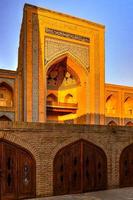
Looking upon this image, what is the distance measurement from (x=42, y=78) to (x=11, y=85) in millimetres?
2142

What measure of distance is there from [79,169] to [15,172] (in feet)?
5.55

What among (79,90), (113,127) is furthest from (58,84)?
(113,127)

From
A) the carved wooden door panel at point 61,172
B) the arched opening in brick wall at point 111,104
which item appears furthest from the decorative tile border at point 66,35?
the carved wooden door panel at point 61,172

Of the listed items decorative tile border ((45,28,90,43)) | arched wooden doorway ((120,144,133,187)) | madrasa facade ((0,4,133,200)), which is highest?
decorative tile border ((45,28,90,43))

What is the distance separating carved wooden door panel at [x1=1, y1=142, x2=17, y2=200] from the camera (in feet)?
18.1

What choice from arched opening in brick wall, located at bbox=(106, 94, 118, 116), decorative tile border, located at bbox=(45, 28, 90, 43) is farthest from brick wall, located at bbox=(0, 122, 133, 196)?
arched opening in brick wall, located at bbox=(106, 94, 118, 116)

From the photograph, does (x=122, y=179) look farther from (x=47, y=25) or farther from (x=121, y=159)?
(x=47, y=25)

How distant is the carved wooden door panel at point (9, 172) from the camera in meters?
5.51

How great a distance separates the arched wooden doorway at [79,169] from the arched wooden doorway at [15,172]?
65cm

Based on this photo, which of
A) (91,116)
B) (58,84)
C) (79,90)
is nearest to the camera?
(91,116)

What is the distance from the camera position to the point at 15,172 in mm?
5668

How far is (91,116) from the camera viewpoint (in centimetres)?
1634

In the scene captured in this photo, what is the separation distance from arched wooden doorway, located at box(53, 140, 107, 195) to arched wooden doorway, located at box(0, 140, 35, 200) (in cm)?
65

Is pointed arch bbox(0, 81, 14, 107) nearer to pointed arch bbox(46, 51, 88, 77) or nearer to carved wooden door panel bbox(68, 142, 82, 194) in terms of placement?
pointed arch bbox(46, 51, 88, 77)
